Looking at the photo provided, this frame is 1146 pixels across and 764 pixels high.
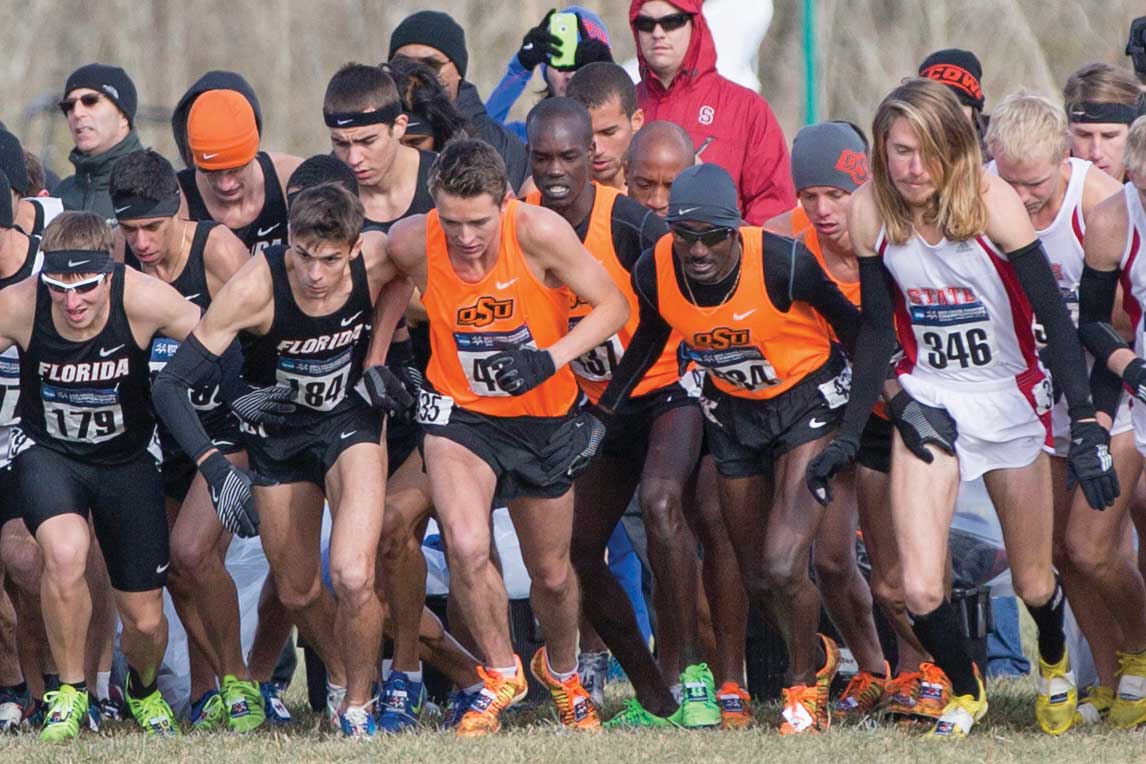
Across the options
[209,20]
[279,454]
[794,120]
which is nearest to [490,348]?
[279,454]

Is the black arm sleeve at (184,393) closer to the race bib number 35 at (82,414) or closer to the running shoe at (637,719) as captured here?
the race bib number 35 at (82,414)

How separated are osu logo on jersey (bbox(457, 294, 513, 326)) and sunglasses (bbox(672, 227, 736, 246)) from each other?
747 mm

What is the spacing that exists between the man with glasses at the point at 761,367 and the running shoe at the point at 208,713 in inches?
93.9

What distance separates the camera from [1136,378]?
6.43 meters

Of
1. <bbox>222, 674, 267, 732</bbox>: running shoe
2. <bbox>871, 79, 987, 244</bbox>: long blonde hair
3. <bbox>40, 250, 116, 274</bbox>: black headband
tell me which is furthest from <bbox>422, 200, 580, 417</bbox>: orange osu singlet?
<bbox>222, 674, 267, 732</bbox>: running shoe

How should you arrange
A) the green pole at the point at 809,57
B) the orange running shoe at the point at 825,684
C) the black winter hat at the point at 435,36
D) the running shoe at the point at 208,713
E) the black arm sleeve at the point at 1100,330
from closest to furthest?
1. the black arm sleeve at the point at 1100,330
2. the orange running shoe at the point at 825,684
3. the running shoe at the point at 208,713
4. the black winter hat at the point at 435,36
5. the green pole at the point at 809,57

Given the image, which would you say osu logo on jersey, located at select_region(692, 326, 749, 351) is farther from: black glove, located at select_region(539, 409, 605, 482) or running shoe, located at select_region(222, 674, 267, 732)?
running shoe, located at select_region(222, 674, 267, 732)

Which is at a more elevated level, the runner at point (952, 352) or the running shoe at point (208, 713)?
the runner at point (952, 352)

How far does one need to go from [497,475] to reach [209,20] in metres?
15.6

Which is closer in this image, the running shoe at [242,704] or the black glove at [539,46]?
the running shoe at [242,704]

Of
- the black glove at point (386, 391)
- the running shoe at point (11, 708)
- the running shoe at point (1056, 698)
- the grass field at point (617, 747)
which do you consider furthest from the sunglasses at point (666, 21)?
the running shoe at point (11, 708)

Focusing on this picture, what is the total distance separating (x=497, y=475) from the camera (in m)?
7.17

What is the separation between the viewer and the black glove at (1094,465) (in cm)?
637

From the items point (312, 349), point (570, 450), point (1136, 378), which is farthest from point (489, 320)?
point (1136, 378)
